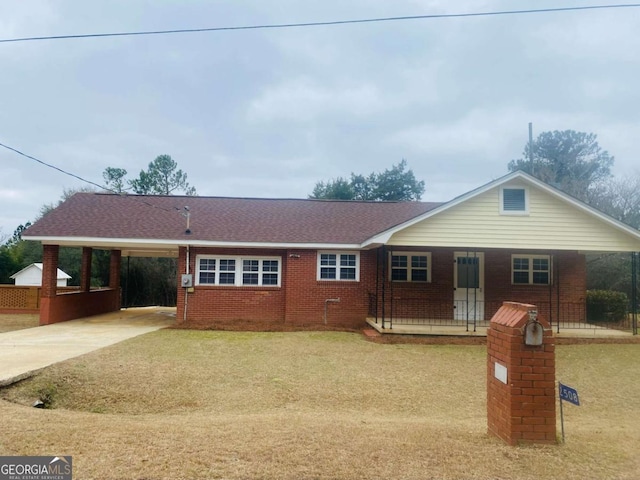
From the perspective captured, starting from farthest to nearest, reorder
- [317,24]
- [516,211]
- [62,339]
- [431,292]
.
A: [431,292] < [516,211] < [62,339] < [317,24]

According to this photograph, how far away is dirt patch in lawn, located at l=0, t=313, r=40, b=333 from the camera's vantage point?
573 inches

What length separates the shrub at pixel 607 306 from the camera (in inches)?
633

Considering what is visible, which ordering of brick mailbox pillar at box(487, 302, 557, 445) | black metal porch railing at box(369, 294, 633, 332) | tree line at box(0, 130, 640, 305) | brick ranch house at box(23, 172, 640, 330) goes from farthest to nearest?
tree line at box(0, 130, 640, 305) → black metal porch railing at box(369, 294, 633, 332) → brick ranch house at box(23, 172, 640, 330) → brick mailbox pillar at box(487, 302, 557, 445)

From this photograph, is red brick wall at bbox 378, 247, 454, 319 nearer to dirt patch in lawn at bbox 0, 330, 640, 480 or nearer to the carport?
dirt patch in lawn at bbox 0, 330, 640, 480

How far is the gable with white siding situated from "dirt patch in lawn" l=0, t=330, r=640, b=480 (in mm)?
2999

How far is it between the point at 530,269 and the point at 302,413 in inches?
471

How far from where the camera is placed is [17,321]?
53.3 feet

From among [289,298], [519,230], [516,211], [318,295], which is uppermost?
[516,211]

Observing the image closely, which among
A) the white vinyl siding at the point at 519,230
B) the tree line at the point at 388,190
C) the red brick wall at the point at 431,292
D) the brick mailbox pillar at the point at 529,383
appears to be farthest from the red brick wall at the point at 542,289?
the brick mailbox pillar at the point at 529,383

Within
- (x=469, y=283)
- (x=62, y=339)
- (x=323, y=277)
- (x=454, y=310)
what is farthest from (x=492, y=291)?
(x=62, y=339)

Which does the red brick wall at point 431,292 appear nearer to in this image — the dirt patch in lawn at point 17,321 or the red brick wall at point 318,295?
the red brick wall at point 318,295

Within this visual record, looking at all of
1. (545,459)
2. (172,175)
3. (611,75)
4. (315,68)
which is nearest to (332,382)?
(545,459)

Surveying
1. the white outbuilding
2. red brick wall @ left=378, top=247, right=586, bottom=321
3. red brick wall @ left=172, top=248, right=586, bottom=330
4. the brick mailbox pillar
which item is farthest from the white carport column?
the brick mailbox pillar

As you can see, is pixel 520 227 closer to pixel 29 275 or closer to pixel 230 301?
pixel 230 301
